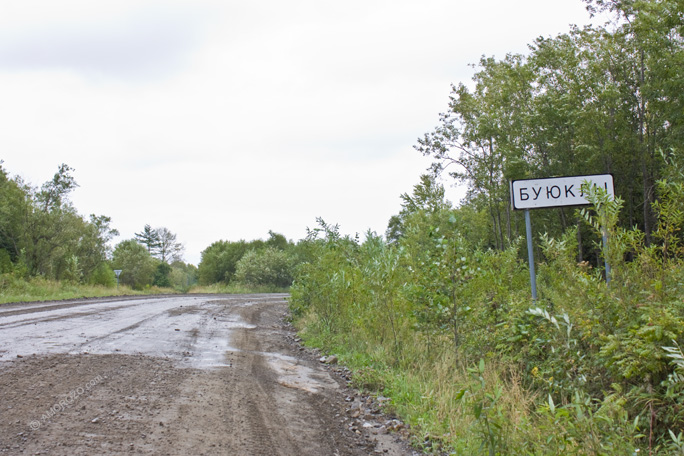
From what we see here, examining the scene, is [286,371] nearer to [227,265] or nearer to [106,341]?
[106,341]

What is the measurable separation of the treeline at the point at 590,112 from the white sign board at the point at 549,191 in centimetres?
1405

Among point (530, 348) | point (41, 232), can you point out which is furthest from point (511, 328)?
point (41, 232)

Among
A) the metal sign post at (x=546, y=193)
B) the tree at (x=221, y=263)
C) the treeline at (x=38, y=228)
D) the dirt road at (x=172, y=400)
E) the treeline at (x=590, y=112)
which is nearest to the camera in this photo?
the dirt road at (x=172, y=400)

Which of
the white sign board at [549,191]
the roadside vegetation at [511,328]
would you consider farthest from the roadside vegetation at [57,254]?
the white sign board at [549,191]

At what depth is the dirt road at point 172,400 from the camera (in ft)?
13.9

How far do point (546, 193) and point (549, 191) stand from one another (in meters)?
0.04

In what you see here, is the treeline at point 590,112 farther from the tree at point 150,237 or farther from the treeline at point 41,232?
the tree at point 150,237

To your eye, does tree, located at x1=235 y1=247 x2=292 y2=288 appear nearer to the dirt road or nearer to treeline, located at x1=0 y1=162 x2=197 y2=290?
treeline, located at x1=0 y1=162 x2=197 y2=290

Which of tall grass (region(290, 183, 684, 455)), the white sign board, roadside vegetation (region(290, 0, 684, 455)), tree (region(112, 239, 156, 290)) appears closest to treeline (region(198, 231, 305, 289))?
tree (region(112, 239, 156, 290))

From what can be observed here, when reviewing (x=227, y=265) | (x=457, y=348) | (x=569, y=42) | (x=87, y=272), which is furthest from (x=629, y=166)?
(x=227, y=265)

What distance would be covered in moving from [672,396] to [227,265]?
213 ft

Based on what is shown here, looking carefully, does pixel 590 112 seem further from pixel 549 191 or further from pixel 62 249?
pixel 62 249

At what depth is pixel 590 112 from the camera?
A: 23.7m

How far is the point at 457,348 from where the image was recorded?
6.49m
